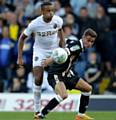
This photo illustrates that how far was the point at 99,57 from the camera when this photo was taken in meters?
18.3

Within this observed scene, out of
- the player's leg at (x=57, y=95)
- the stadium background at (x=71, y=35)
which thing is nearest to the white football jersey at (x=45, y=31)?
the player's leg at (x=57, y=95)

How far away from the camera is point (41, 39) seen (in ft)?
41.7

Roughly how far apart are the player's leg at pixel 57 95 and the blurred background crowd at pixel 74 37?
212 inches

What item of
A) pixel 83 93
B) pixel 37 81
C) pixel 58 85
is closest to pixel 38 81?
pixel 37 81

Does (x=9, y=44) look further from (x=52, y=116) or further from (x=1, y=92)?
(x=52, y=116)

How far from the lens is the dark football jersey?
1125cm

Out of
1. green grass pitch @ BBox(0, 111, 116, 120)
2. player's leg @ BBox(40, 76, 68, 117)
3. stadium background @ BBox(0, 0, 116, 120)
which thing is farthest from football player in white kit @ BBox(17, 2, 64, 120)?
stadium background @ BBox(0, 0, 116, 120)

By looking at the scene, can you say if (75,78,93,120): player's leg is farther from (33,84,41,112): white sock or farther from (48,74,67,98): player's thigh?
(33,84,41,112): white sock

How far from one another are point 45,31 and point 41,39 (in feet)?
0.64

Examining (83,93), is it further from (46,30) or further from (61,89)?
(46,30)

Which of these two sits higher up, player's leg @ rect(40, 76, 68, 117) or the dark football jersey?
the dark football jersey

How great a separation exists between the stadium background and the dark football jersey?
15.3 feet

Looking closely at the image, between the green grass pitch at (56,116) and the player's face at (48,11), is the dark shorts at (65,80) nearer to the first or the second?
the player's face at (48,11)

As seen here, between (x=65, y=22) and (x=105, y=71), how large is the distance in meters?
1.76
